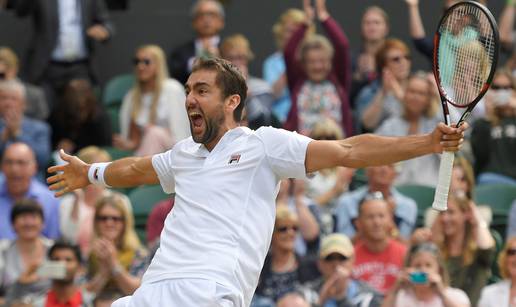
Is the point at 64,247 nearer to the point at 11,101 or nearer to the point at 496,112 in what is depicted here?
the point at 11,101

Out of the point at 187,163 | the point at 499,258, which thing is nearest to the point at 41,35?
the point at 499,258

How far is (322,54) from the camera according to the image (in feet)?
35.3

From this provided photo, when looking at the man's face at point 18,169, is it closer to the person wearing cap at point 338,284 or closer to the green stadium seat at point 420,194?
the person wearing cap at point 338,284

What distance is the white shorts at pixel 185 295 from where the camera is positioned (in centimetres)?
541

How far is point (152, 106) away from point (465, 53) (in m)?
5.53

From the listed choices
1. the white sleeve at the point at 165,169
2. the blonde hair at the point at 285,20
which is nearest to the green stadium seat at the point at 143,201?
the blonde hair at the point at 285,20

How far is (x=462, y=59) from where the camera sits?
5.76m

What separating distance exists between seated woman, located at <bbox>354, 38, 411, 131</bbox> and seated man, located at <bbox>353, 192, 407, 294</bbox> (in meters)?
2.11

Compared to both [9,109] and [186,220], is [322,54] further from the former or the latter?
[186,220]

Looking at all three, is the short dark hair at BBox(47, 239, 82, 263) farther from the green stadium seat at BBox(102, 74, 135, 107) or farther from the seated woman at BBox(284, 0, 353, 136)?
the green stadium seat at BBox(102, 74, 135, 107)

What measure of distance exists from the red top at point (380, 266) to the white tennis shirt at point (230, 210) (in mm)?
3163

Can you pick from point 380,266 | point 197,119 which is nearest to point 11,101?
point 380,266

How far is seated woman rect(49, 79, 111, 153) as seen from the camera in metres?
11.1

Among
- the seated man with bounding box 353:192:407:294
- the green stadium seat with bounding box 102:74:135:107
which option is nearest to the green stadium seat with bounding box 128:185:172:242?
the green stadium seat with bounding box 102:74:135:107
